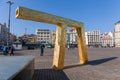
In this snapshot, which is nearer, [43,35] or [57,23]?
[57,23]

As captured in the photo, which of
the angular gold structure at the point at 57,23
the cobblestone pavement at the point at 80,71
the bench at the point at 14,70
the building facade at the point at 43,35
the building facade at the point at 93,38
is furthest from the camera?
the building facade at the point at 93,38

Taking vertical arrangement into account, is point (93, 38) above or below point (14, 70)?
above

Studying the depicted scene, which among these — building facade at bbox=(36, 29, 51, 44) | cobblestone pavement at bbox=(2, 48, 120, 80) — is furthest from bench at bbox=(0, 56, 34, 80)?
building facade at bbox=(36, 29, 51, 44)

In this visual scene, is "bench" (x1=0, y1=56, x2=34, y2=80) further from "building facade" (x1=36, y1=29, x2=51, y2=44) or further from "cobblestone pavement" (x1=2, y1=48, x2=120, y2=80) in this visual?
"building facade" (x1=36, y1=29, x2=51, y2=44)

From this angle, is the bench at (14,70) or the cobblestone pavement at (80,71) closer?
the bench at (14,70)

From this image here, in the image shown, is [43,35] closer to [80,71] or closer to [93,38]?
[93,38]

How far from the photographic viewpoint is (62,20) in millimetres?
15961

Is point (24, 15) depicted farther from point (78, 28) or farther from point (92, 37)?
point (92, 37)

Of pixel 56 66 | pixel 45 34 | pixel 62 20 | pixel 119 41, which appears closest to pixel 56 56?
pixel 56 66

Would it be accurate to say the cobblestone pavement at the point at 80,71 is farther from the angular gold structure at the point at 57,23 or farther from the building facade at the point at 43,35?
the building facade at the point at 43,35

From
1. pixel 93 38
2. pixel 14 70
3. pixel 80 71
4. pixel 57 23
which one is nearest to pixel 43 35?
pixel 93 38

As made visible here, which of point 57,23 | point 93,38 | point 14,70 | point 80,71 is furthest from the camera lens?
point 93,38

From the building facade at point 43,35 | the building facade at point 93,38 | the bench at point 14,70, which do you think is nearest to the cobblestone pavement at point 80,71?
the bench at point 14,70

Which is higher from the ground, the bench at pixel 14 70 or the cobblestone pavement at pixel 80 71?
the bench at pixel 14 70
